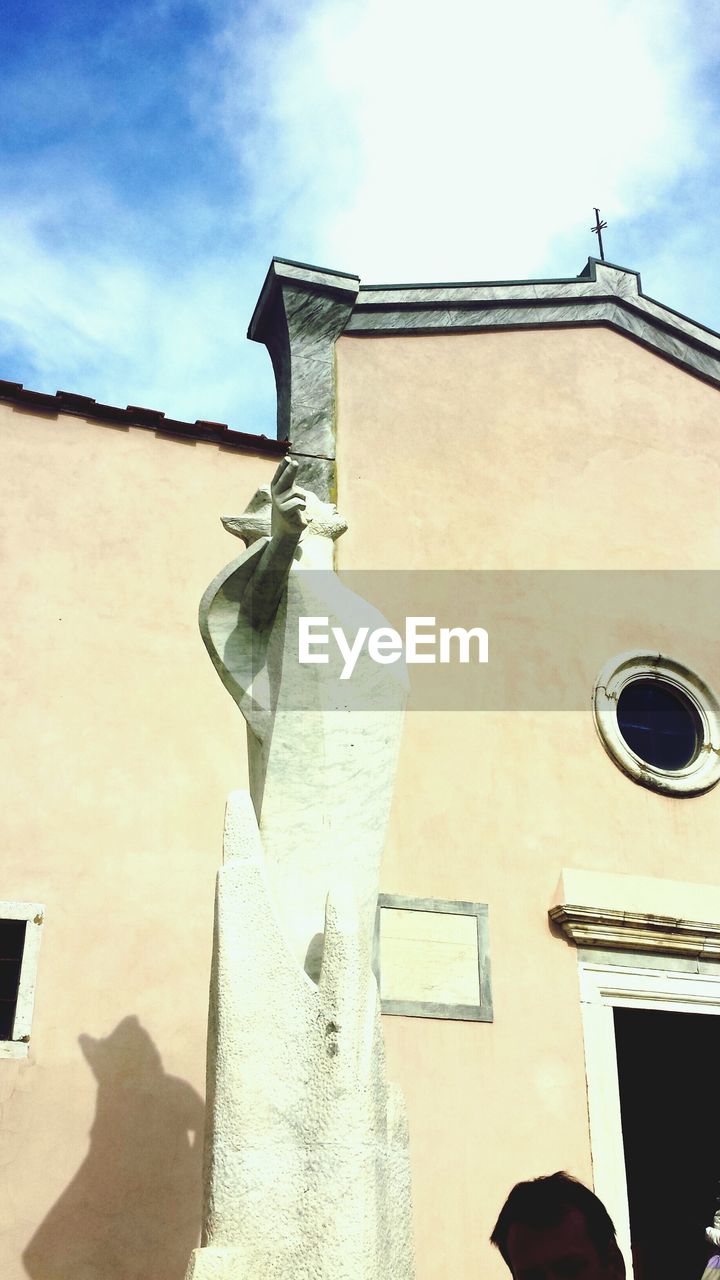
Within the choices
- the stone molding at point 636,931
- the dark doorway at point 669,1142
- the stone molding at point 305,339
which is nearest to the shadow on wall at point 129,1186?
the stone molding at point 636,931

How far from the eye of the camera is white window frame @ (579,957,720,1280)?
6980 millimetres

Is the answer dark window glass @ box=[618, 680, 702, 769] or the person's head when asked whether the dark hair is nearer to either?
the person's head

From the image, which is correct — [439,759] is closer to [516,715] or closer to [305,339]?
[516,715]

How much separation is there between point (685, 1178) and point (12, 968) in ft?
19.2

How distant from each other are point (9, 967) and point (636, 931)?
11.8 feet

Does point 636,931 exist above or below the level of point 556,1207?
above

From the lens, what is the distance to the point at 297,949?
3604mm

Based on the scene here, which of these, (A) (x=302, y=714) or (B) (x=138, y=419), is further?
(B) (x=138, y=419)

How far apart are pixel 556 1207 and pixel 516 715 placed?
20.2 ft

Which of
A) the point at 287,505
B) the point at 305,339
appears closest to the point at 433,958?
the point at 287,505

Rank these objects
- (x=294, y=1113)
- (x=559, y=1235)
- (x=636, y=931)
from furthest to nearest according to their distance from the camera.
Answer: (x=636, y=931), (x=294, y=1113), (x=559, y=1235)

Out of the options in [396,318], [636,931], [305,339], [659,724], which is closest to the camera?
[636,931]

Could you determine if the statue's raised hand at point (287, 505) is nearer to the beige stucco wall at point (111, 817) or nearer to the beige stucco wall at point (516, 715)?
the beige stucco wall at point (111, 817)

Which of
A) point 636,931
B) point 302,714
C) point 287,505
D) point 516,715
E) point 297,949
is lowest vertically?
point 297,949
